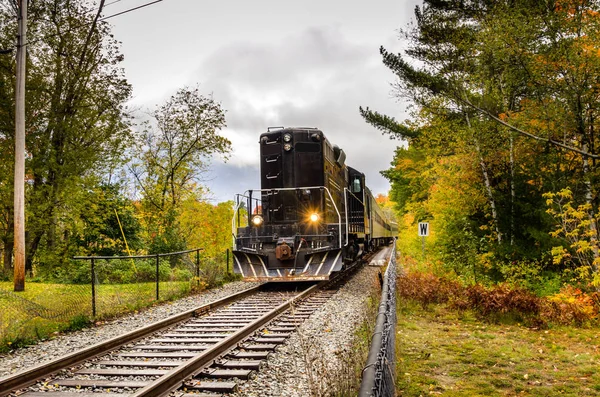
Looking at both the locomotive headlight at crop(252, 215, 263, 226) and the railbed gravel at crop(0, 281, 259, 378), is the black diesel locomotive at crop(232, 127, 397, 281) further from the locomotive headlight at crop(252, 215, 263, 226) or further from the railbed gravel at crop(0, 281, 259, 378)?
the railbed gravel at crop(0, 281, 259, 378)

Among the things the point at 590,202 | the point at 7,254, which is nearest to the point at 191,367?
the point at 590,202

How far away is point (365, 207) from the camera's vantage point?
62.2ft

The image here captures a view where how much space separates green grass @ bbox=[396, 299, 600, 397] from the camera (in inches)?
201

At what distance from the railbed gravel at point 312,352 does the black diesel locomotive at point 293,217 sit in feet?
4.69

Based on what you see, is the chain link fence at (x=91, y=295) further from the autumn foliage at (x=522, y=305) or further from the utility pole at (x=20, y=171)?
the autumn foliage at (x=522, y=305)

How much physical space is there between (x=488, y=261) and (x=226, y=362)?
1131 cm

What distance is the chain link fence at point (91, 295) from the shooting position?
7672 millimetres

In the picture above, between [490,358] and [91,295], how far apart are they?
769 centimetres

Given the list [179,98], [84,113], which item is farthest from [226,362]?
[179,98]

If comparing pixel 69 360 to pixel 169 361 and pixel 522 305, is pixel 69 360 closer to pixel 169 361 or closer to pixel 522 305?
pixel 169 361

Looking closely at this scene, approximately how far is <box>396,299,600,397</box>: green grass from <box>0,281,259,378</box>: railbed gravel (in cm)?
452

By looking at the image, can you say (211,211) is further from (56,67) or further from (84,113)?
(56,67)

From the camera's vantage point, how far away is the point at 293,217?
13383mm

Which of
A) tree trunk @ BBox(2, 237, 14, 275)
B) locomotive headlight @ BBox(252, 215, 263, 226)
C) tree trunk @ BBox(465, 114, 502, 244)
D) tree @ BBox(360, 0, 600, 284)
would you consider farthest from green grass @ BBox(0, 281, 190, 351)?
tree trunk @ BBox(465, 114, 502, 244)
